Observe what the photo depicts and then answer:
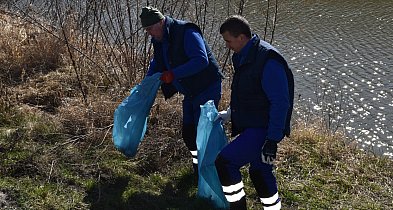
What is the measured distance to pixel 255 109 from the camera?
3.62 metres

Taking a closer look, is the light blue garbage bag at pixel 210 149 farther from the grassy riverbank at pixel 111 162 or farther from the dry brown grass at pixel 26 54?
the dry brown grass at pixel 26 54

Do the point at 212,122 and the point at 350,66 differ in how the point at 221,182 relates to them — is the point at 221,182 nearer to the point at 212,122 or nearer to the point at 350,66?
the point at 212,122

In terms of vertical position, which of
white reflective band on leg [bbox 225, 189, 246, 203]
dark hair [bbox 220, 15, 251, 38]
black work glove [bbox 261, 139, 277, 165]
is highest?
dark hair [bbox 220, 15, 251, 38]

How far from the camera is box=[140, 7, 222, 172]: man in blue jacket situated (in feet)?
13.5

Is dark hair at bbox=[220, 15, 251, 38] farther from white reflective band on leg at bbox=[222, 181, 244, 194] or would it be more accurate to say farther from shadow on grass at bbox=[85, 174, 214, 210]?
shadow on grass at bbox=[85, 174, 214, 210]

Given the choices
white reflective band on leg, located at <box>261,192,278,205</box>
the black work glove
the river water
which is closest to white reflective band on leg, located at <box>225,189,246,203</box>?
white reflective band on leg, located at <box>261,192,278,205</box>

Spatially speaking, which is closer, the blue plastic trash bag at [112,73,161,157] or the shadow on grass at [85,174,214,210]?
the shadow on grass at [85,174,214,210]

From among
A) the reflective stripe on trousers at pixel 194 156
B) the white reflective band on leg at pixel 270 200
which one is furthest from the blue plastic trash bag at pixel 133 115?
the white reflective band on leg at pixel 270 200

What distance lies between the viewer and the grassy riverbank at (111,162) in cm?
440

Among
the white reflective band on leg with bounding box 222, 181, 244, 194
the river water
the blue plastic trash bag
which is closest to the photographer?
the white reflective band on leg with bounding box 222, 181, 244, 194

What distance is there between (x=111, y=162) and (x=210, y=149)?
1.28 m

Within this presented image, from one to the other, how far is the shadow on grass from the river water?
3269 millimetres

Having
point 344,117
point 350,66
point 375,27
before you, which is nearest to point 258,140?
point 344,117

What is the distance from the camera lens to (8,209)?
13.2ft
